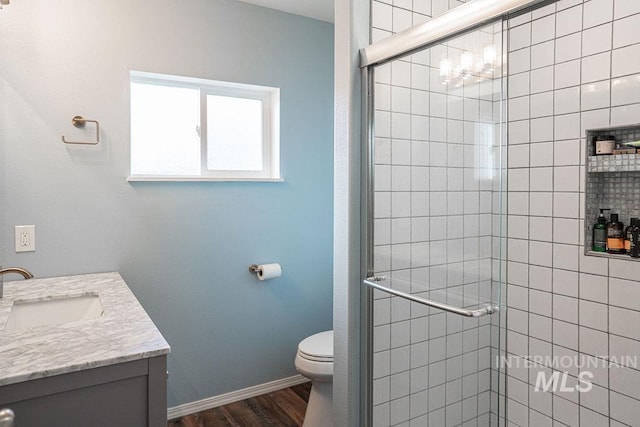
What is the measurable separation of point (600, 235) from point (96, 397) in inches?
72.5

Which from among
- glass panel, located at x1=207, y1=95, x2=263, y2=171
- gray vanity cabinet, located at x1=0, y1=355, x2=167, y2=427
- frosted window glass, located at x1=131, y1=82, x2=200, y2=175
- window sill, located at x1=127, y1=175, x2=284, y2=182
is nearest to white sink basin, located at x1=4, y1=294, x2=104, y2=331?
gray vanity cabinet, located at x1=0, y1=355, x2=167, y2=427

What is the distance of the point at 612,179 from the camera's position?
5.82 ft

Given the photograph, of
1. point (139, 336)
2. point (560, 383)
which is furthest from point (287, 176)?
point (560, 383)

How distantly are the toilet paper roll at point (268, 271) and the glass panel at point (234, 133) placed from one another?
610mm

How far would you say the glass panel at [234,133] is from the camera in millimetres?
2631

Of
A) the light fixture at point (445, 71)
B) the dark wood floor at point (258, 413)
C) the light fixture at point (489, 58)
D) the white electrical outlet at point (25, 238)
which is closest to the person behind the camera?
the light fixture at point (489, 58)

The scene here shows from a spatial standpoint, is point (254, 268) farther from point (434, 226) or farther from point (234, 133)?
point (434, 226)

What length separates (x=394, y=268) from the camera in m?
1.69

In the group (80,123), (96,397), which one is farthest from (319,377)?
(80,123)

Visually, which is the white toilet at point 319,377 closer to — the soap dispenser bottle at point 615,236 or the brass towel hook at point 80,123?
the soap dispenser bottle at point 615,236

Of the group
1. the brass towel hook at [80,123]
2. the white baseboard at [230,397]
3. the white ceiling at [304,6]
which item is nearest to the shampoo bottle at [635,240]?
the white ceiling at [304,6]

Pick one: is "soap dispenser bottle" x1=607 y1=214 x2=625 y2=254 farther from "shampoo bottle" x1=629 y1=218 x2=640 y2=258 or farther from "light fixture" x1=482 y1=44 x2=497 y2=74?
"light fixture" x1=482 y1=44 x2=497 y2=74

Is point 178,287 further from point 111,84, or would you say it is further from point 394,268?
point 394,268

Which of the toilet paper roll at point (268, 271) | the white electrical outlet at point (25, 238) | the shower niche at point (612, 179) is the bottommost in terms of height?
the toilet paper roll at point (268, 271)
